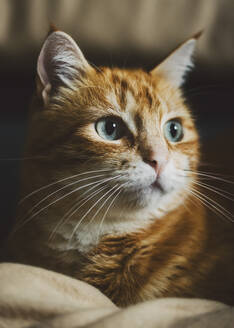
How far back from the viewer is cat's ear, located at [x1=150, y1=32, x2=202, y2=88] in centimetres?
111

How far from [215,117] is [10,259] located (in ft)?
3.34

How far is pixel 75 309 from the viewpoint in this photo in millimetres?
683

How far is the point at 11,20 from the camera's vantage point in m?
1.35

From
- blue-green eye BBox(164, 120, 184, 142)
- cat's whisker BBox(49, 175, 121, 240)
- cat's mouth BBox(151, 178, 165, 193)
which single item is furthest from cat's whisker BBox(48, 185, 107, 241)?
blue-green eye BBox(164, 120, 184, 142)

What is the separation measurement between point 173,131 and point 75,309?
1.86 ft

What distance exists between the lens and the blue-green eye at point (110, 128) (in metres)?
0.96

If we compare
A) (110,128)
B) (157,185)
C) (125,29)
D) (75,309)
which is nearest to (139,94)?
(110,128)

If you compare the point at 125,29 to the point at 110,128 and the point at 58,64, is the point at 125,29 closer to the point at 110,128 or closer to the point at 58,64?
the point at 58,64

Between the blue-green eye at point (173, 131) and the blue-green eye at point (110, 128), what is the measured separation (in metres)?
0.14

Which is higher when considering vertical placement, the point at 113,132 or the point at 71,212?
the point at 113,132

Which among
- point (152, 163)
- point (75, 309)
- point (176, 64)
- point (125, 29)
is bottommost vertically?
point (75, 309)

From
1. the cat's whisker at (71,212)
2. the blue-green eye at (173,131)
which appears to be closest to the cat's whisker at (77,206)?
the cat's whisker at (71,212)

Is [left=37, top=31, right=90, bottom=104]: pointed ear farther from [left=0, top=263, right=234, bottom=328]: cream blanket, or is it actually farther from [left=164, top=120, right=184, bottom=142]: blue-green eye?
[left=0, top=263, right=234, bottom=328]: cream blanket

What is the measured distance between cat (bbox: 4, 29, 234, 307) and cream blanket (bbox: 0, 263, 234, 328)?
174 millimetres
